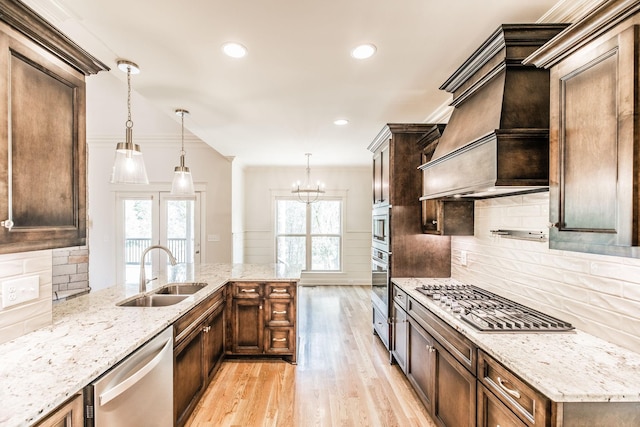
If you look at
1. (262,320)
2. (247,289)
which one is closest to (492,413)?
(262,320)

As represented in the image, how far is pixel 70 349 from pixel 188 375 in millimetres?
1003

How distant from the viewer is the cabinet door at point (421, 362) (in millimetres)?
2125

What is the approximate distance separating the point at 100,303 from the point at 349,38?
97.7 inches

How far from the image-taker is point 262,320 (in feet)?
10.3

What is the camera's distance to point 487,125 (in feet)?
5.54

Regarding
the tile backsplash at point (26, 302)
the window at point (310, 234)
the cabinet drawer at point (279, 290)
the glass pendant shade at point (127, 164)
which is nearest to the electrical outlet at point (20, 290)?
the tile backsplash at point (26, 302)

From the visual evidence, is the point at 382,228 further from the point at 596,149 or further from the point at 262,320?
the point at 596,149

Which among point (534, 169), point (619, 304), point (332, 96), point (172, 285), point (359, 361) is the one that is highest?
point (332, 96)

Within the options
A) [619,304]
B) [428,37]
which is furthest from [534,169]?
[428,37]

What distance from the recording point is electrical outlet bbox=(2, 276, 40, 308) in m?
A: 1.45

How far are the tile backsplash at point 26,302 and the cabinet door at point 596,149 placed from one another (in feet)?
8.52

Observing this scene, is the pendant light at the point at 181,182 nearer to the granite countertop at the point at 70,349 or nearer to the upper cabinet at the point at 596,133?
the granite countertop at the point at 70,349

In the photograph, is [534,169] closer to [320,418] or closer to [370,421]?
[370,421]

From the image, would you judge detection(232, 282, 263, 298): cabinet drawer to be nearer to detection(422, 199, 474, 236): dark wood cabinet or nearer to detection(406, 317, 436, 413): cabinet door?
detection(406, 317, 436, 413): cabinet door
